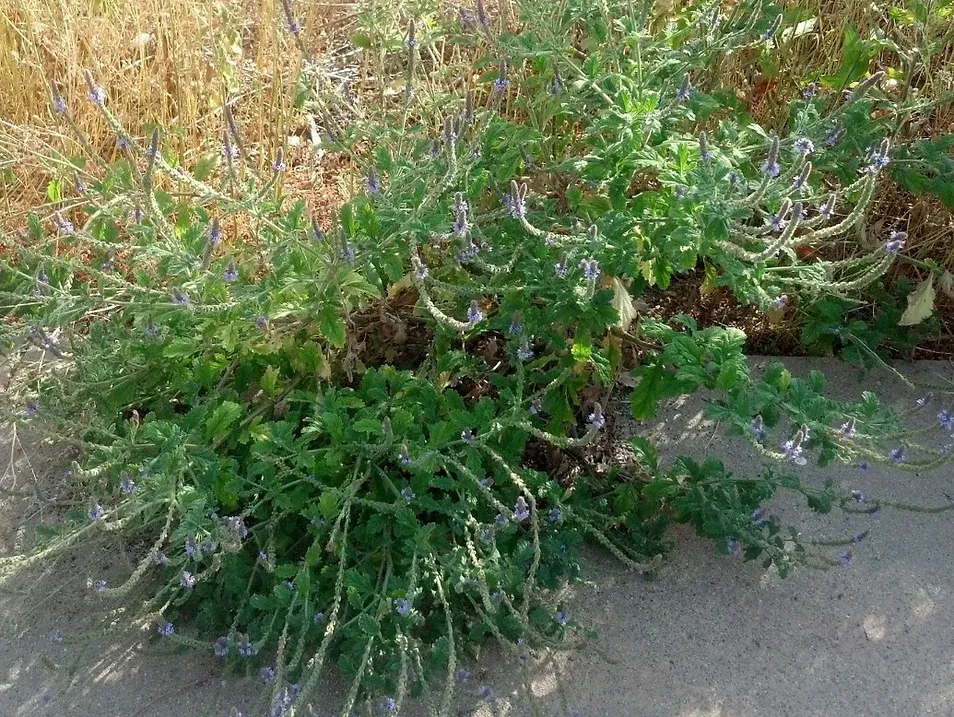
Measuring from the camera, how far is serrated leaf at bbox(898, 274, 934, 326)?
278cm

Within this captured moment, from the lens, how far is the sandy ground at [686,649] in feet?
7.11

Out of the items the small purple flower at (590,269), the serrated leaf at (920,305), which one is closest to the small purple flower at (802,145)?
the small purple flower at (590,269)

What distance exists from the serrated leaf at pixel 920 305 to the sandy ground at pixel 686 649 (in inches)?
23.4

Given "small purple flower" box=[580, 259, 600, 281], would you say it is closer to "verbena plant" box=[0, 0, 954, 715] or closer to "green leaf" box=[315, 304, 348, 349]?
"verbena plant" box=[0, 0, 954, 715]

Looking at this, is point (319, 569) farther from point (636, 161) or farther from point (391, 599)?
point (636, 161)

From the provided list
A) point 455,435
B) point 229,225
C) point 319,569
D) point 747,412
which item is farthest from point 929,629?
point 229,225

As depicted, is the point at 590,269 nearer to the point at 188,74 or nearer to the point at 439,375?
the point at 439,375

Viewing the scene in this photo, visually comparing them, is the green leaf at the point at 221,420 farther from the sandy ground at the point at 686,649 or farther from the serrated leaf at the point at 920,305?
the serrated leaf at the point at 920,305

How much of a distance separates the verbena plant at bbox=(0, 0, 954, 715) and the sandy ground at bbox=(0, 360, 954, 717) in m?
0.09

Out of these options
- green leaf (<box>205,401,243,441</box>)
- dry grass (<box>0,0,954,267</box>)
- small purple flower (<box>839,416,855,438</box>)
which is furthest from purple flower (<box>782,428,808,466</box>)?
dry grass (<box>0,0,954,267</box>)

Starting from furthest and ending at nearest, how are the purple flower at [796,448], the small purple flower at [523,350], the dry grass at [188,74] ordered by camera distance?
1. the dry grass at [188,74]
2. the small purple flower at [523,350]
3. the purple flower at [796,448]

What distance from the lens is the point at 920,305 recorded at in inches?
109

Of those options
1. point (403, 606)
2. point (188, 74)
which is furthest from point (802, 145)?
point (188, 74)

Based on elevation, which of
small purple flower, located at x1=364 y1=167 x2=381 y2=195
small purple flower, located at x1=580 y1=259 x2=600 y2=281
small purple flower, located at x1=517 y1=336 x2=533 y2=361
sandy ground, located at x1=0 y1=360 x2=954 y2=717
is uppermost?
small purple flower, located at x1=364 y1=167 x2=381 y2=195
